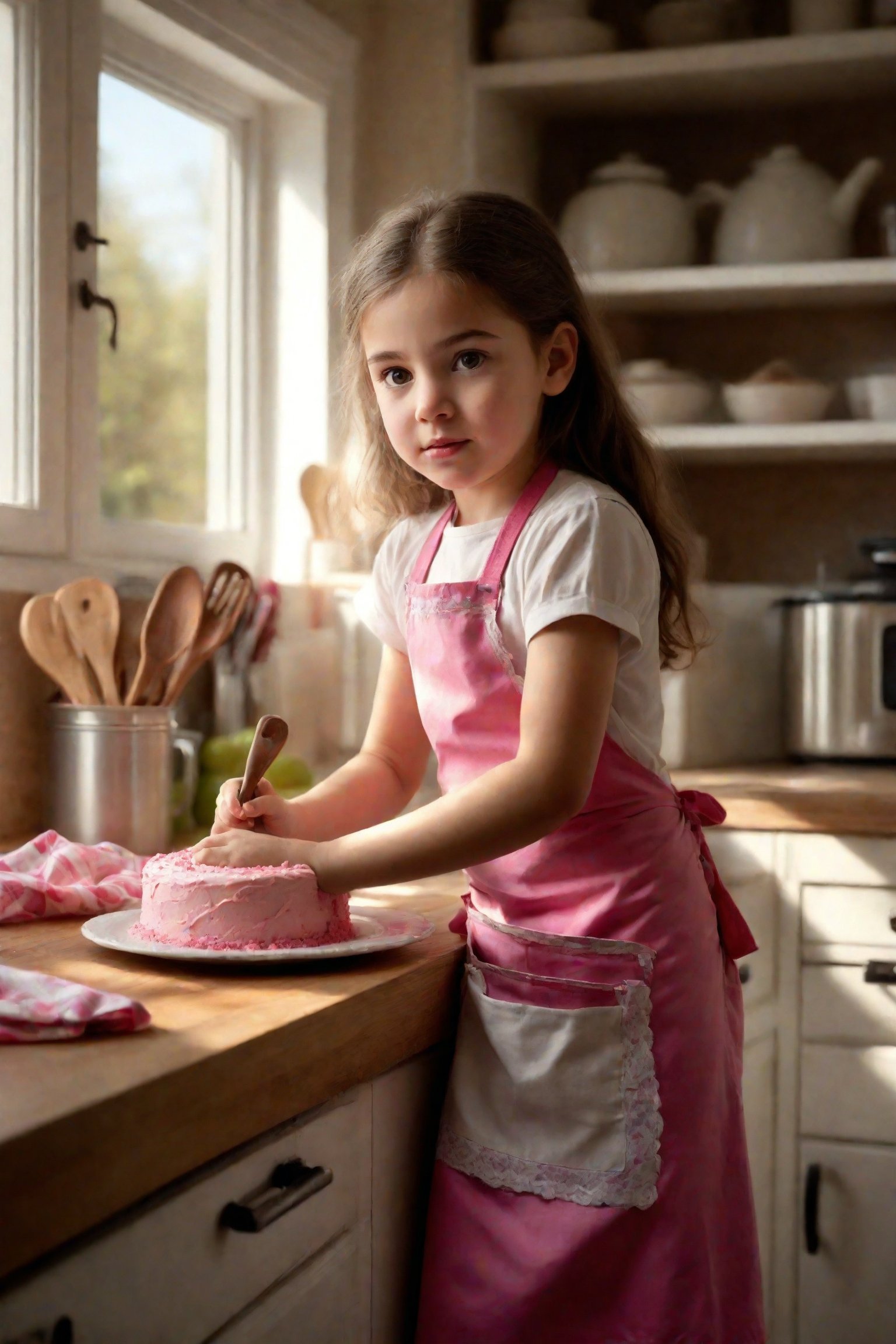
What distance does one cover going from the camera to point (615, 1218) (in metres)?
1.01

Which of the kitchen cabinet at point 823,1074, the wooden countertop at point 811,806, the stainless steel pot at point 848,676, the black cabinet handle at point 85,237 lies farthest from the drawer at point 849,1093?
the black cabinet handle at point 85,237

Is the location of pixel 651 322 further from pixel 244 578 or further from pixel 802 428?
pixel 244 578

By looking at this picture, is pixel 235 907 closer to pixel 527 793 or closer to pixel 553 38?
pixel 527 793

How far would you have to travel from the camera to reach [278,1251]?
2.93ft

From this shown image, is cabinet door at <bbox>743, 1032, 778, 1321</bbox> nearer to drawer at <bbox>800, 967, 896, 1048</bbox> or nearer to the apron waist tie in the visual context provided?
drawer at <bbox>800, 967, 896, 1048</bbox>

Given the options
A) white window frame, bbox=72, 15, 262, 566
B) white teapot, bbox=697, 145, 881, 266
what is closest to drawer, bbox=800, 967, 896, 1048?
white window frame, bbox=72, 15, 262, 566

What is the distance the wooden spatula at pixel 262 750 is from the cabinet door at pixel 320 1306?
35 centimetres

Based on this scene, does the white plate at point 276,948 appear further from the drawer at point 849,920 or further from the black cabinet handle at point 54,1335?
the drawer at point 849,920

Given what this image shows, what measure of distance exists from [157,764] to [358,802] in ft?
1.27

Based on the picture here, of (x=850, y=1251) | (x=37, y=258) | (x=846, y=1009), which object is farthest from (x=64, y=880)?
(x=850, y=1251)

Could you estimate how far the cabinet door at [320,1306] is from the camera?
87cm

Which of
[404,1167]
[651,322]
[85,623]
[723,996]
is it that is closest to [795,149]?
[651,322]

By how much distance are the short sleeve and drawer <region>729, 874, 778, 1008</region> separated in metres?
0.70

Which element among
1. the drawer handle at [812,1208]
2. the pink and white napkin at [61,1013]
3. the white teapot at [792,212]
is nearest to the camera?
the pink and white napkin at [61,1013]
